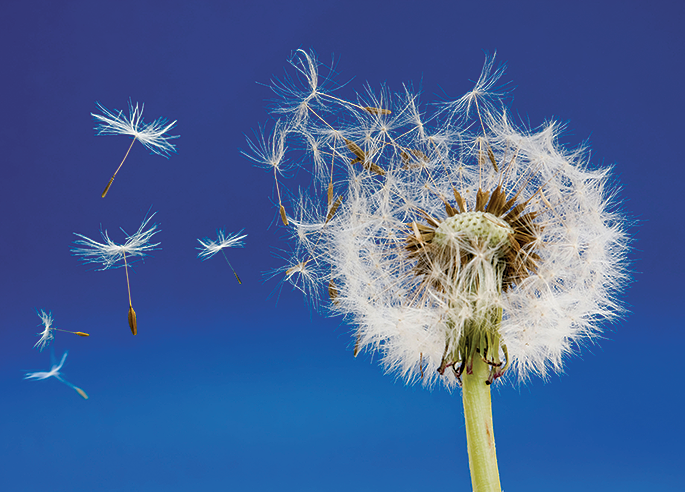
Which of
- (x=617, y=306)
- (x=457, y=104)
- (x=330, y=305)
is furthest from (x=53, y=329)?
(x=617, y=306)

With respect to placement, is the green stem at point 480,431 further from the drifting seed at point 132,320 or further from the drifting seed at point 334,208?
the drifting seed at point 132,320

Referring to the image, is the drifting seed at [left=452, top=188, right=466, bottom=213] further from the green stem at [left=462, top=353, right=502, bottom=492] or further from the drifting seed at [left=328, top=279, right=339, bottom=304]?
the drifting seed at [left=328, top=279, right=339, bottom=304]

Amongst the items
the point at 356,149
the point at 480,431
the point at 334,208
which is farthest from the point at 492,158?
the point at 480,431

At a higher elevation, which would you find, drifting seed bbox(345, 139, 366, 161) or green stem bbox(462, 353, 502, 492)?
drifting seed bbox(345, 139, 366, 161)

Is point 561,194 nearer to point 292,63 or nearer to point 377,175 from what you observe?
point 377,175

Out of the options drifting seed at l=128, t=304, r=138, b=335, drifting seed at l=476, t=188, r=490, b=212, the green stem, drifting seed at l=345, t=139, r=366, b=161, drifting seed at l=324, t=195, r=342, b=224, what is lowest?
the green stem

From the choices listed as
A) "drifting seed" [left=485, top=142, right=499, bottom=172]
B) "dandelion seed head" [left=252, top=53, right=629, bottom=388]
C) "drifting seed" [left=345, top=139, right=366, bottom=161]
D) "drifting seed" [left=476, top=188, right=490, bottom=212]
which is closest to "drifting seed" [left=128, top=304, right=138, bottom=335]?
"dandelion seed head" [left=252, top=53, right=629, bottom=388]

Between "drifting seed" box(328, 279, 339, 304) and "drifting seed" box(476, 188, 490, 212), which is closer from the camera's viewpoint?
"drifting seed" box(476, 188, 490, 212)

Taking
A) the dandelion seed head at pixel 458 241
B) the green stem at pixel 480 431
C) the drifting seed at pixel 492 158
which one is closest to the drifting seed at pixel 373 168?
the dandelion seed head at pixel 458 241

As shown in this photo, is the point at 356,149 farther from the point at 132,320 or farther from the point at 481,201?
the point at 132,320
